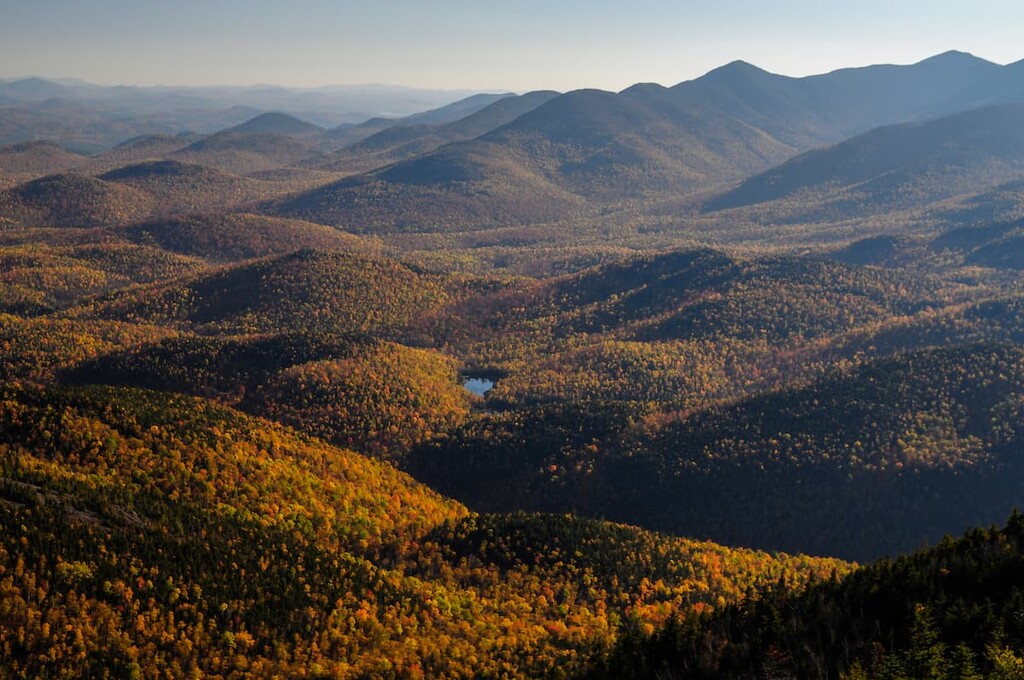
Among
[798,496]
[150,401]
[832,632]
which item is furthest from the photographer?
[798,496]

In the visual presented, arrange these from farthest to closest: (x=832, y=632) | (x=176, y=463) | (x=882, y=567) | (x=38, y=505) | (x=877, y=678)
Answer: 1. (x=176, y=463)
2. (x=38, y=505)
3. (x=882, y=567)
4. (x=832, y=632)
5. (x=877, y=678)

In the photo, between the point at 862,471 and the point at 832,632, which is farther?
the point at 862,471

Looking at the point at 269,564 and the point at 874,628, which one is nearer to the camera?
the point at 874,628

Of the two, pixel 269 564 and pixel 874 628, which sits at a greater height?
pixel 874 628

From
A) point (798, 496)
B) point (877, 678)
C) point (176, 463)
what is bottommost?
point (798, 496)

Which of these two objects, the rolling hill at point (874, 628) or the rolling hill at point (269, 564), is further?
the rolling hill at point (269, 564)

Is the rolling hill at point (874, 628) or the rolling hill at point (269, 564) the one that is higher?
the rolling hill at point (874, 628)

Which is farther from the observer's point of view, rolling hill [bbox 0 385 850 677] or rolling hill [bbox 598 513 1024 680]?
rolling hill [bbox 0 385 850 677]

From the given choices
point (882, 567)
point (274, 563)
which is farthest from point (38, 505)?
point (882, 567)

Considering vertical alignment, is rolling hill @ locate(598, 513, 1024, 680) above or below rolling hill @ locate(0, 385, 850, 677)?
above

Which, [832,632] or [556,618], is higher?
[832,632]

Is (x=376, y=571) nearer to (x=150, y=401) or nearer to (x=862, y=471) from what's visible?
(x=150, y=401)
